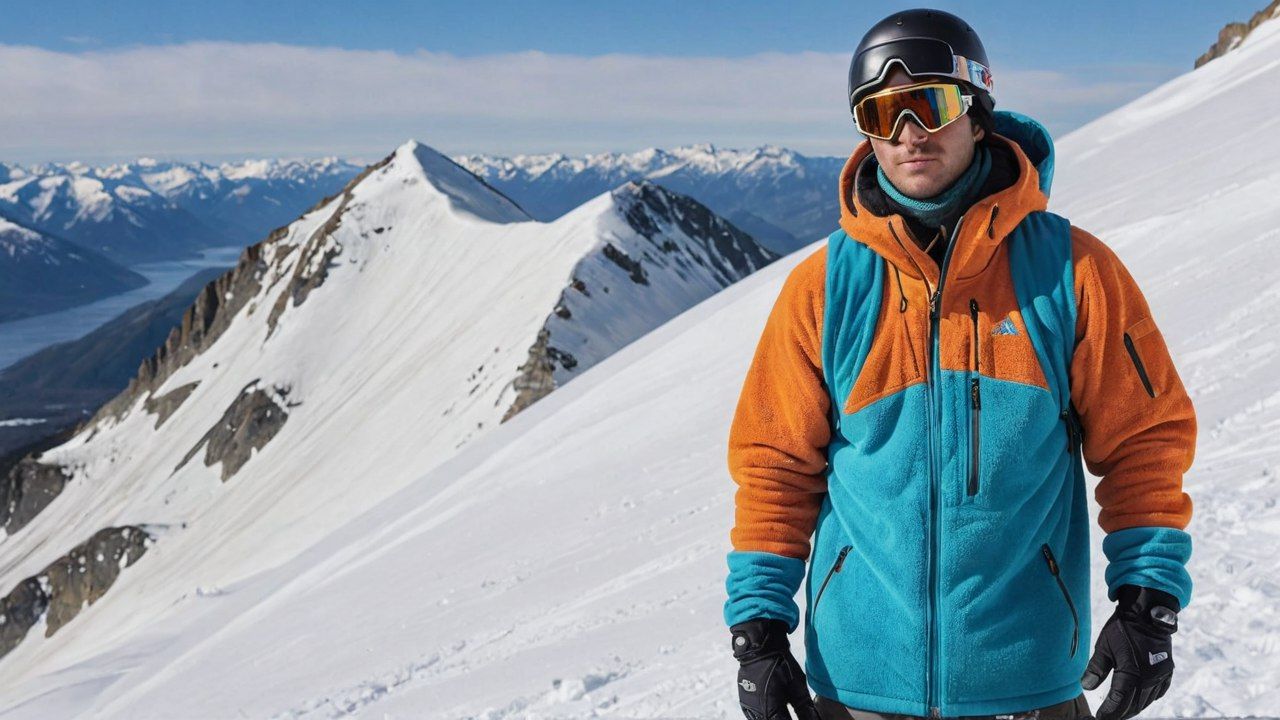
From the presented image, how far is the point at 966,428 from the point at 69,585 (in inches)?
3428

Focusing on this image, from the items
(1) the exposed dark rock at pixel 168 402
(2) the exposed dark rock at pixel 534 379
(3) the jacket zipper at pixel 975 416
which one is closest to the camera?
(3) the jacket zipper at pixel 975 416

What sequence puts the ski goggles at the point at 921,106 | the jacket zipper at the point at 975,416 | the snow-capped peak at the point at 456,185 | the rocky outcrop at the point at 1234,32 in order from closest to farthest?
1. the jacket zipper at the point at 975,416
2. the ski goggles at the point at 921,106
3. the rocky outcrop at the point at 1234,32
4. the snow-capped peak at the point at 456,185

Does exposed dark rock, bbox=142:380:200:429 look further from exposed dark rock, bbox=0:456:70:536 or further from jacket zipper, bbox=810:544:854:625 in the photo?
jacket zipper, bbox=810:544:854:625

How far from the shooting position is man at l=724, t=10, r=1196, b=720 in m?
2.49

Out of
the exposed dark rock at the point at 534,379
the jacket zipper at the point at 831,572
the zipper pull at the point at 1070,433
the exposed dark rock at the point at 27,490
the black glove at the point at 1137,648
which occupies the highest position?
the exposed dark rock at the point at 27,490

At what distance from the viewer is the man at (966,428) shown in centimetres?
249

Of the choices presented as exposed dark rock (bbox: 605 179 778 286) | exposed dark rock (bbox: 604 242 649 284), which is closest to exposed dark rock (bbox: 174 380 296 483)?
exposed dark rock (bbox: 604 242 649 284)

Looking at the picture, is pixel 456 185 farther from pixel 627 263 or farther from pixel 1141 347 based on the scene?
pixel 1141 347

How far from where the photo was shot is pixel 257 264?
11262cm

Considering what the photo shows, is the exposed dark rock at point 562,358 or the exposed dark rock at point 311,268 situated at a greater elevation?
the exposed dark rock at point 311,268

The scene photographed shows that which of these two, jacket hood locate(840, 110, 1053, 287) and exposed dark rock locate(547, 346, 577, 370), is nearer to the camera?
jacket hood locate(840, 110, 1053, 287)

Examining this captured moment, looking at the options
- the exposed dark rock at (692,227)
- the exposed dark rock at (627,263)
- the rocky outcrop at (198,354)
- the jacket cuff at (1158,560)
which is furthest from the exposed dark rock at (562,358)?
the jacket cuff at (1158,560)

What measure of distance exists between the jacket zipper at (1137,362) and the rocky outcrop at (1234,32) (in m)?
51.8

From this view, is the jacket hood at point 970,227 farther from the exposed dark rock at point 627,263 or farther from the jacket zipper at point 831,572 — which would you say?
the exposed dark rock at point 627,263
